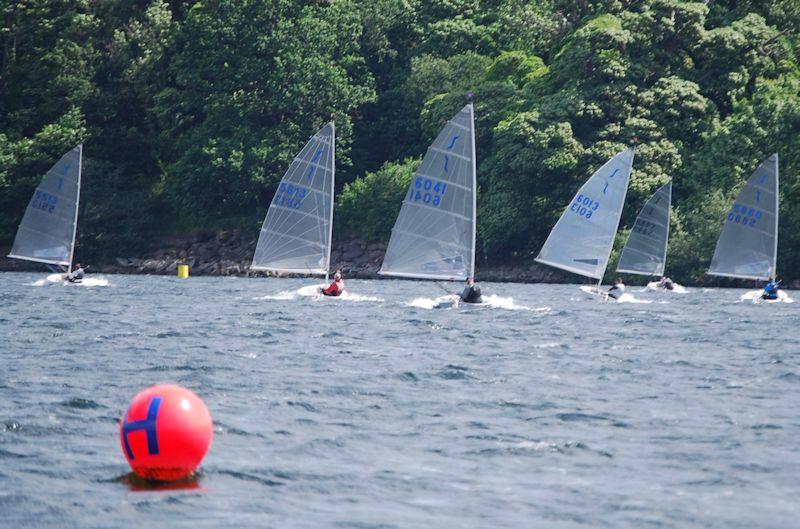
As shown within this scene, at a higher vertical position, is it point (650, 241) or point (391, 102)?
point (391, 102)

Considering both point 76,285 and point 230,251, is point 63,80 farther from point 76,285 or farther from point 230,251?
point 76,285

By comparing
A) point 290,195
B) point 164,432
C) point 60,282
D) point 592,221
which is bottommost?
point 164,432

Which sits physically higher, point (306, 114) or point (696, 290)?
point (306, 114)

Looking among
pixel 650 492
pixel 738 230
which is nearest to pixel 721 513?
pixel 650 492

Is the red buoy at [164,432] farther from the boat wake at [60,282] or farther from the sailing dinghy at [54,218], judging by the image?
the sailing dinghy at [54,218]

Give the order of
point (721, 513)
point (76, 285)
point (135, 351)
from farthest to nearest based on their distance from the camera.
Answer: point (76, 285) < point (135, 351) < point (721, 513)

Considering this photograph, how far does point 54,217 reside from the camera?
64.0m

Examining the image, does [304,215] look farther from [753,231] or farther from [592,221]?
[753,231]

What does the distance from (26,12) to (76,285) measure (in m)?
34.3

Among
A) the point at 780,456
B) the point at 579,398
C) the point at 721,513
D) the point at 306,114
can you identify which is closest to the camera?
the point at 721,513

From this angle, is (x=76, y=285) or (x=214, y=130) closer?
(x=76, y=285)

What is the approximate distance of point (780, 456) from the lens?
18.9 m

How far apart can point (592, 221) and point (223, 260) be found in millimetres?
38526

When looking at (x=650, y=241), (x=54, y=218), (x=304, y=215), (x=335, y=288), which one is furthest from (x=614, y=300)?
(x=54, y=218)
